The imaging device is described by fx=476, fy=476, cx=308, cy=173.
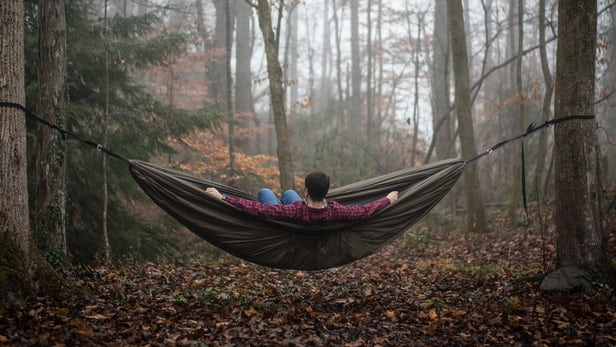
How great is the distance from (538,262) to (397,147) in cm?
880

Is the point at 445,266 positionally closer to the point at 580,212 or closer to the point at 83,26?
the point at 580,212

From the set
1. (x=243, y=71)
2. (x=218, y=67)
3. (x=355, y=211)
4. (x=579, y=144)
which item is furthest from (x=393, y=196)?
(x=218, y=67)

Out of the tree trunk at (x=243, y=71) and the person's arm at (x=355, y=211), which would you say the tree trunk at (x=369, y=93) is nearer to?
the tree trunk at (x=243, y=71)

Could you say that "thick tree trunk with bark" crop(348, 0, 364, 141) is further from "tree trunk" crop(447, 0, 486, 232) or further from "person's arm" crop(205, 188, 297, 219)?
"person's arm" crop(205, 188, 297, 219)

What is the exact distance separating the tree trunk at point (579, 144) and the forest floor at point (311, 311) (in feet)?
1.18

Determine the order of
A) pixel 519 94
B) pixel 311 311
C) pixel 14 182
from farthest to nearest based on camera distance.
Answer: pixel 519 94
pixel 311 311
pixel 14 182

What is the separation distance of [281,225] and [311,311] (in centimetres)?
77

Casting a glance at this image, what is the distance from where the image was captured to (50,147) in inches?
174

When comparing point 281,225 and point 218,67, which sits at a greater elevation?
point 218,67

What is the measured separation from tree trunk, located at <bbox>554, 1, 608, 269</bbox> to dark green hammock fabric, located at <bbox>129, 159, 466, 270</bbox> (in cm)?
98

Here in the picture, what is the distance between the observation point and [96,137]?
7.05 meters

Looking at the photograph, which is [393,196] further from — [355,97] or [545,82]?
[355,97]

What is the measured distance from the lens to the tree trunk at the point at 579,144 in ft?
12.7

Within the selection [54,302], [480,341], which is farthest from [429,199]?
[54,302]
